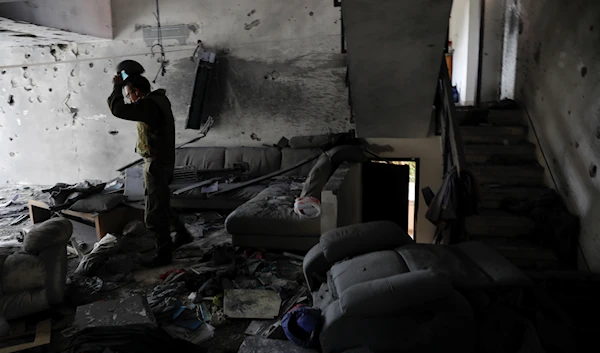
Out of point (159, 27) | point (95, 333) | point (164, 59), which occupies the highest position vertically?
point (159, 27)

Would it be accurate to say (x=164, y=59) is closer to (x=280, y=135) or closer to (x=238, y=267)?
(x=280, y=135)

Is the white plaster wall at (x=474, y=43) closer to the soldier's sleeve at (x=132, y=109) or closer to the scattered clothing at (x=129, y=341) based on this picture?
the soldier's sleeve at (x=132, y=109)

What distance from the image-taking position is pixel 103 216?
3.75 metres

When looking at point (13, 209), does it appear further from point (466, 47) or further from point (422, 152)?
point (466, 47)

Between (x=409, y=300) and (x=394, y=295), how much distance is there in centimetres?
7

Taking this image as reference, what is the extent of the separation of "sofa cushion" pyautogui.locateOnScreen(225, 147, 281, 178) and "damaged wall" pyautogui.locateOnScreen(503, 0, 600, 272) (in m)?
2.83

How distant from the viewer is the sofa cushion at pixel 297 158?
4922 millimetres

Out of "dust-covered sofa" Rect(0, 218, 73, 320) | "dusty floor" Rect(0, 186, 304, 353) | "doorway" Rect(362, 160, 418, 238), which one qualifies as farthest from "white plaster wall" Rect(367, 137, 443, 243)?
"dust-covered sofa" Rect(0, 218, 73, 320)

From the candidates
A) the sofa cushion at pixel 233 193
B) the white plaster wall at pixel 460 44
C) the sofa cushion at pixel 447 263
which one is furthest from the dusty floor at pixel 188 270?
the white plaster wall at pixel 460 44

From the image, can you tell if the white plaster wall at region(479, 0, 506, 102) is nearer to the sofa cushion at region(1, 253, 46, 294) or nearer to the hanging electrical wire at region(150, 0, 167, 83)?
the hanging electrical wire at region(150, 0, 167, 83)

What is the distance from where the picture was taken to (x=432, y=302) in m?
1.81

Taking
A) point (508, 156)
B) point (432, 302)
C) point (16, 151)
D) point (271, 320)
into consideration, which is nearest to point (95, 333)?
point (271, 320)

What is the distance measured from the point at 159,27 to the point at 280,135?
2.14m

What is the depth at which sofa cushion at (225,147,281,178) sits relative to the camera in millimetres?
5129
